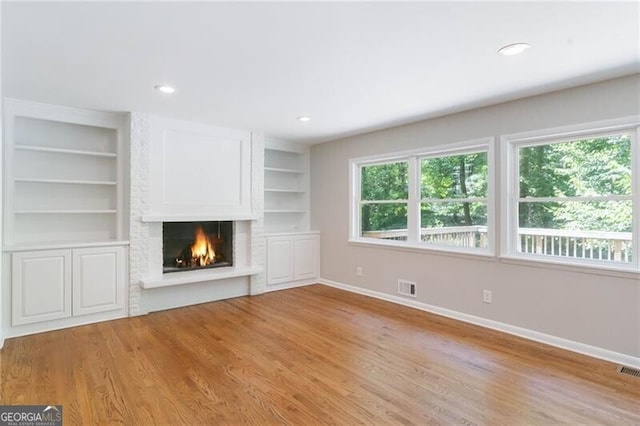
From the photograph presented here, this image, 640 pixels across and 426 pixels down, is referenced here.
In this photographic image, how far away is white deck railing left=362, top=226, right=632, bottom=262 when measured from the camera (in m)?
3.09

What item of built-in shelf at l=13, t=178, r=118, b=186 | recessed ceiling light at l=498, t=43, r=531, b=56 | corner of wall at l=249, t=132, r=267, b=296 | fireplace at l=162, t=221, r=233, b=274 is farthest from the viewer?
corner of wall at l=249, t=132, r=267, b=296

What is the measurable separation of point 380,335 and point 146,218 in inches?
117

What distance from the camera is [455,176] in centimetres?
430

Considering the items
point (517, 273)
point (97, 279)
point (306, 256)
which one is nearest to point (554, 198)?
A: point (517, 273)

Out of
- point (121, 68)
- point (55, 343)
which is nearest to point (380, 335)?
point (55, 343)

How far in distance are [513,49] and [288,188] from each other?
14.2 ft

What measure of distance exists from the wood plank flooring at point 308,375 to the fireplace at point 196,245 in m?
0.99

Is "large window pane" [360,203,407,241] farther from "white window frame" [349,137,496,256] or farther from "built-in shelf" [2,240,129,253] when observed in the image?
"built-in shelf" [2,240,129,253]

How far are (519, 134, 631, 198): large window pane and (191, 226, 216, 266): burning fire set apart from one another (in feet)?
13.1

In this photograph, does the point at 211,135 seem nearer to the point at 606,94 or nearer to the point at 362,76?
the point at 362,76

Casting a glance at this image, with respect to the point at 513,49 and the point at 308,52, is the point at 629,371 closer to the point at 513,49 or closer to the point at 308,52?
the point at 513,49

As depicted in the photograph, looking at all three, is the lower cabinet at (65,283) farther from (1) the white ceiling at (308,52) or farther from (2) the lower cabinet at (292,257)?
(2) the lower cabinet at (292,257)

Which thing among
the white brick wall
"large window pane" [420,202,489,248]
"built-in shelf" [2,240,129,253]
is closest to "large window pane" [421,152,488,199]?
"large window pane" [420,202,489,248]

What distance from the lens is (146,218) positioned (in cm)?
423
